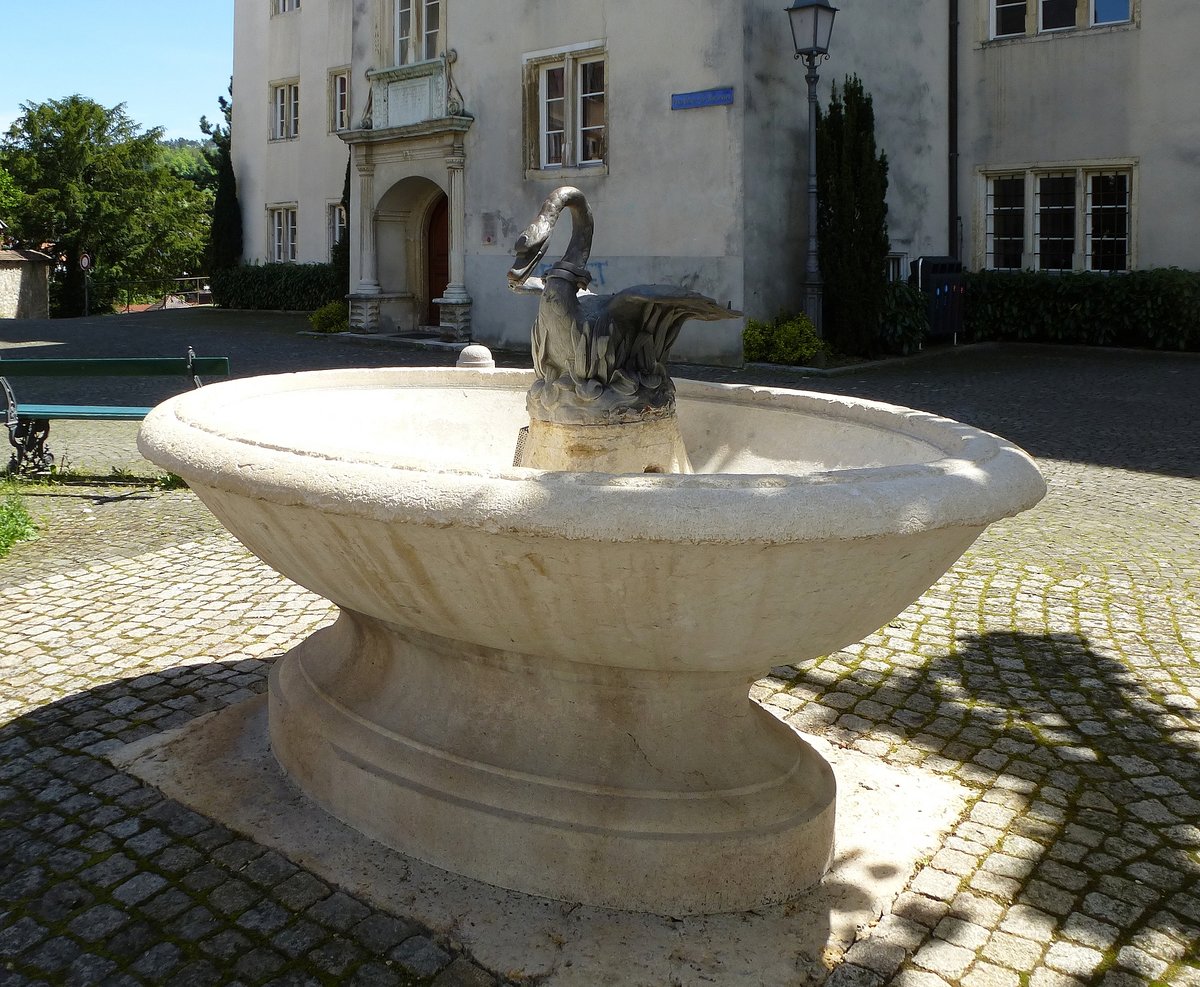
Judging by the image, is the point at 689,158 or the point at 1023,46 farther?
the point at 1023,46

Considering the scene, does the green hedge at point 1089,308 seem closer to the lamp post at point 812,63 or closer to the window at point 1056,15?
the window at point 1056,15

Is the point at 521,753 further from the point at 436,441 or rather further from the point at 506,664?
the point at 436,441

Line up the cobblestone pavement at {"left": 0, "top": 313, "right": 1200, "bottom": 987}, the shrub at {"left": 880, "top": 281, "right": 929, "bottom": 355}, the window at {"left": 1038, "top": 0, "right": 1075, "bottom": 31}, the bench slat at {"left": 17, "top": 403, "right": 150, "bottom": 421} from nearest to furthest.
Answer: the cobblestone pavement at {"left": 0, "top": 313, "right": 1200, "bottom": 987} < the bench slat at {"left": 17, "top": 403, "right": 150, "bottom": 421} < the shrub at {"left": 880, "top": 281, "right": 929, "bottom": 355} < the window at {"left": 1038, "top": 0, "right": 1075, "bottom": 31}

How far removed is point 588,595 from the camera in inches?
106

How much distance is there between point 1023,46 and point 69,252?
29.6 m

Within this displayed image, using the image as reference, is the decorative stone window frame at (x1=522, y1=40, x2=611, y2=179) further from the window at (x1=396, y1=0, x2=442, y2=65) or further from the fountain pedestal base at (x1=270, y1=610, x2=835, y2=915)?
the fountain pedestal base at (x1=270, y1=610, x2=835, y2=915)

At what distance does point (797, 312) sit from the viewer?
16.6 metres

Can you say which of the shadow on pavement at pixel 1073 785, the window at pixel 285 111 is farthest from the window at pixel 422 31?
the shadow on pavement at pixel 1073 785

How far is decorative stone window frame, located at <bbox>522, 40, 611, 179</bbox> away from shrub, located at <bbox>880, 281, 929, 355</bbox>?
4470 mm

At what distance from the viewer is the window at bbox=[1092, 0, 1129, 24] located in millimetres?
17688

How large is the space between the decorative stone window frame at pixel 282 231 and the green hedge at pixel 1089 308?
56.4ft

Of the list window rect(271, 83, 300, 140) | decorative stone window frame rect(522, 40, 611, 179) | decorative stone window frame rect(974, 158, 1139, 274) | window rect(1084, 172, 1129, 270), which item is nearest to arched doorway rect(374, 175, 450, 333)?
decorative stone window frame rect(522, 40, 611, 179)

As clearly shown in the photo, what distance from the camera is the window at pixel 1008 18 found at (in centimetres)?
1875

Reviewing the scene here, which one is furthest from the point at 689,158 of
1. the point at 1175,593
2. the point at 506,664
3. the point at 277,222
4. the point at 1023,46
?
the point at 277,222
